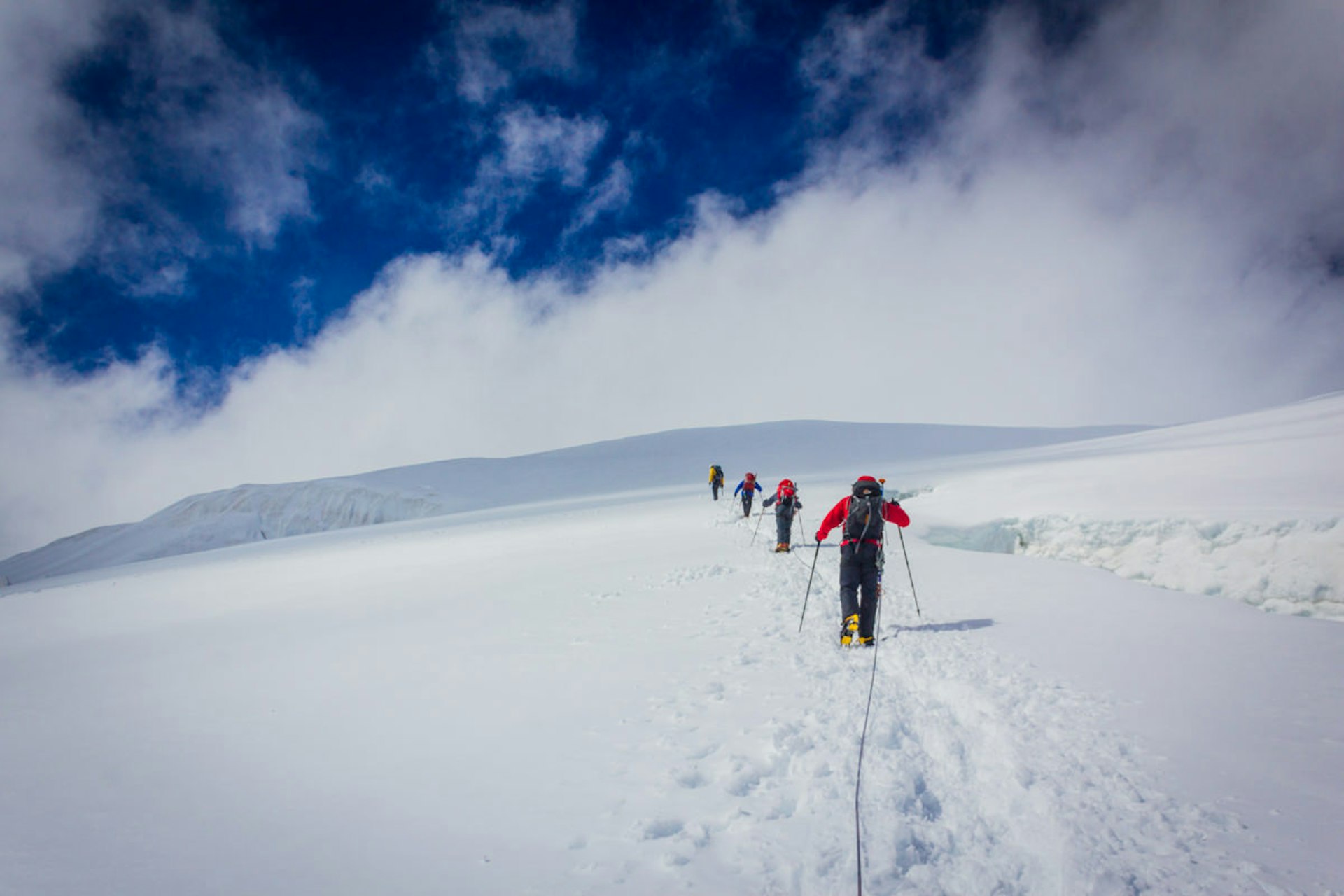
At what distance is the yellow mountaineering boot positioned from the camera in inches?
263

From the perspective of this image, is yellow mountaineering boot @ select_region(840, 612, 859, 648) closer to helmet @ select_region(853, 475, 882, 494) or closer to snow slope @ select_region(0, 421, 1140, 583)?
helmet @ select_region(853, 475, 882, 494)

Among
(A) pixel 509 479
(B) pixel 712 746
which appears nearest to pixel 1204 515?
(B) pixel 712 746

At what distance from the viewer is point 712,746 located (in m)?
4.35

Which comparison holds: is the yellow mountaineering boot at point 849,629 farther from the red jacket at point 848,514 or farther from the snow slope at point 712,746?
the red jacket at point 848,514

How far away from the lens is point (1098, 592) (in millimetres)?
8227

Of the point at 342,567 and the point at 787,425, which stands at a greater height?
the point at 787,425

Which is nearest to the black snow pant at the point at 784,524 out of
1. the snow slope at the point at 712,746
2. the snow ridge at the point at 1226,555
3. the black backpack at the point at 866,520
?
the snow slope at the point at 712,746

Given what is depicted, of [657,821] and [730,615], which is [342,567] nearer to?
[730,615]

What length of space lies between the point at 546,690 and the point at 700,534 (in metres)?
11.7

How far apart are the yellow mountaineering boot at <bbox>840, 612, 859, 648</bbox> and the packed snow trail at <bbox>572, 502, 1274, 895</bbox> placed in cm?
77

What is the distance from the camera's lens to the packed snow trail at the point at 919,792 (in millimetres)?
2967

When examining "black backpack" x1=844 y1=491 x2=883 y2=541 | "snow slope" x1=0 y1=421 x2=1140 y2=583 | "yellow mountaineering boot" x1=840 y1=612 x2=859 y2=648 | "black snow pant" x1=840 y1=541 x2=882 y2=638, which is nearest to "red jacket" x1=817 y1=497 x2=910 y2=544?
"black backpack" x1=844 y1=491 x2=883 y2=541

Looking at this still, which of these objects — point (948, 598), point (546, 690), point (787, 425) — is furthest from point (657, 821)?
point (787, 425)

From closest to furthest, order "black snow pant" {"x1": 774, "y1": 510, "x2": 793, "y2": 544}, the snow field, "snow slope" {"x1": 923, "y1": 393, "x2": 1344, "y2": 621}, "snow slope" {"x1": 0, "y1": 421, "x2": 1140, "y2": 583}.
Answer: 1. the snow field
2. "snow slope" {"x1": 923, "y1": 393, "x2": 1344, "y2": 621}
3. "black snow pant" {"x1": 774, "y1": 510, "x2": 793, "y2": 544}
4. "snow slope" {"x1": 0, "y1": 421, "x2": 1140, "y2": 583}
